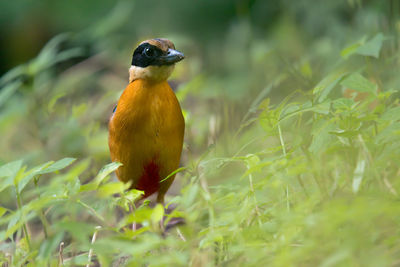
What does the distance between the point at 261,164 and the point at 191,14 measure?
542cm

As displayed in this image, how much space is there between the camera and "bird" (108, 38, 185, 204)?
10.4 feet

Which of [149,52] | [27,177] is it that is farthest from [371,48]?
[27,177]

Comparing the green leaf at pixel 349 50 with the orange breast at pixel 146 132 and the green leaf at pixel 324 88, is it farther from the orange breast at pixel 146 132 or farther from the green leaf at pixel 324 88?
the orange breast at pixel 146 132

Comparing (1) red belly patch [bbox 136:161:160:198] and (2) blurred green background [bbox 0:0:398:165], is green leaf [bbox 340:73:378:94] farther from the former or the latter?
(2) blurred green background [bbox 0:0:398:165]

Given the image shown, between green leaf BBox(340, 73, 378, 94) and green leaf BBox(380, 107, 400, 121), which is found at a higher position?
green leaf BBox(340, 73, 378, 94)

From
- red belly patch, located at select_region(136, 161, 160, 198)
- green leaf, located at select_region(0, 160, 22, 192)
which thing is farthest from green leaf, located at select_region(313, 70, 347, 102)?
green leaf, located at select_region(0, 160, 22, 192)

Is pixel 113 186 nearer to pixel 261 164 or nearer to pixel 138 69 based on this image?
pixel 261 164

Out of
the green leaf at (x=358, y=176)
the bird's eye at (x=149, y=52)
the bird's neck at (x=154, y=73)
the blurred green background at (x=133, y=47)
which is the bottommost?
the blurred green background at (x=133, y=47)

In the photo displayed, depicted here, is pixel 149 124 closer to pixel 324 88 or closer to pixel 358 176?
pixel 324 88

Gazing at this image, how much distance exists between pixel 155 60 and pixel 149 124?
0.42m

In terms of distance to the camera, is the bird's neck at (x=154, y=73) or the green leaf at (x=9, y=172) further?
the bird's neck at (x=154, y=73)

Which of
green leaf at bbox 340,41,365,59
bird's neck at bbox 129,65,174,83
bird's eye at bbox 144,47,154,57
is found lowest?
bird's neck at bbox 129,65,174,83

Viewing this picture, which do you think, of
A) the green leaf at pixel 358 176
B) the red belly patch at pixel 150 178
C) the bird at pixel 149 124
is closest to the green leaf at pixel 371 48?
the green leaf at pixel 358 176

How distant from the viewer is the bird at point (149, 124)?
124 inches
